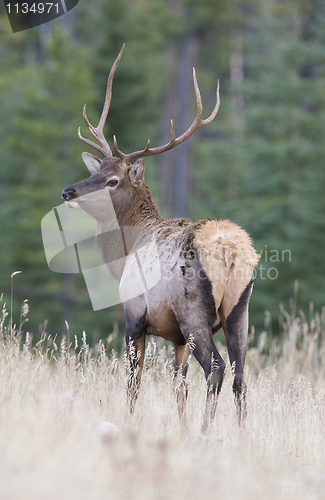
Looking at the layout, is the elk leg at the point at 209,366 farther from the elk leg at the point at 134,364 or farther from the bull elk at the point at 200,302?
the elk leg at the point at 134,364

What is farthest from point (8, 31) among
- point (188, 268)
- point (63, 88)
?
point (188, 268)

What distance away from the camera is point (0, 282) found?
17.5m

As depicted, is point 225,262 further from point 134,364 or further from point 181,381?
point 134,364

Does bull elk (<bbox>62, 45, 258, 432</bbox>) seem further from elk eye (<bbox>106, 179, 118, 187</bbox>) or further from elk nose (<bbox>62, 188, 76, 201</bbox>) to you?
elk nose (<bbox>62, 188, 76, 201</bbox>)

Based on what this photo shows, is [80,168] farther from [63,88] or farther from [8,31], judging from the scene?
[8,31]

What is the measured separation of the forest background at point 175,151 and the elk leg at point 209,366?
10.0 meters

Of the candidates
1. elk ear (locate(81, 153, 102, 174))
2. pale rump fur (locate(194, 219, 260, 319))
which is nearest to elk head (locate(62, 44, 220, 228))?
elk ear (locate(81, 153, 102, 174))

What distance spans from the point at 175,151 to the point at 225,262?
17547mm

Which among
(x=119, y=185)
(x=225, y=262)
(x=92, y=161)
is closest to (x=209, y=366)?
(x=225, y=262)

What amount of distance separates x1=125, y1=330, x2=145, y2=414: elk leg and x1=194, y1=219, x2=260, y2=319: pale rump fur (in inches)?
35.8

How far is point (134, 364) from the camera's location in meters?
4.91

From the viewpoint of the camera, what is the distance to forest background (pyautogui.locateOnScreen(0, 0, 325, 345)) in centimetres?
1562

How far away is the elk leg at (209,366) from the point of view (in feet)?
13.9

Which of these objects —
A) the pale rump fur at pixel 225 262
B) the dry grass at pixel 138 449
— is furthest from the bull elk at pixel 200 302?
the dry grass at pixel 138 449
